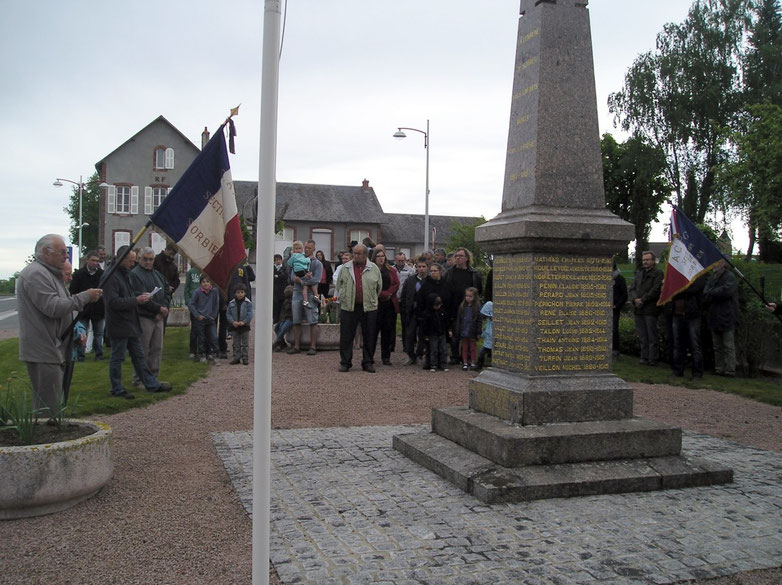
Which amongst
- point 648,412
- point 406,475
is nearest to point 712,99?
point 648,412

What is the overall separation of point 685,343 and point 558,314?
6700mm

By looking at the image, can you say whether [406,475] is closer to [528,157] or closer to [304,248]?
[528,157]

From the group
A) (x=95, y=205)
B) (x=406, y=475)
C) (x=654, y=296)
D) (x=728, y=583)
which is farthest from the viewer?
(x=95, y=205)

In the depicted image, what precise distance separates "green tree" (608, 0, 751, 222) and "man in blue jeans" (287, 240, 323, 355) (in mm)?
34647

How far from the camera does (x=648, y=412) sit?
874 centimetres

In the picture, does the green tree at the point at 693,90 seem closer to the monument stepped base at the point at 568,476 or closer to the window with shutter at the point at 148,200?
the window with shutter at the point at 148,200

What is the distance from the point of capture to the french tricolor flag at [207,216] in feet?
18.0

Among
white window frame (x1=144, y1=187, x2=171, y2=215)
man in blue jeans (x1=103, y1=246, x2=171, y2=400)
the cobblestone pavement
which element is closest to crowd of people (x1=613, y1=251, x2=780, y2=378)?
the cobblestone pavement

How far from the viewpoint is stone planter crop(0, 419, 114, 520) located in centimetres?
467

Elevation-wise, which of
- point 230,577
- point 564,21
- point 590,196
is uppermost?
point 564,21

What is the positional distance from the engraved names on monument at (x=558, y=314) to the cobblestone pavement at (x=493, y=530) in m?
1.21

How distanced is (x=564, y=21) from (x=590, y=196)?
154 centimetres

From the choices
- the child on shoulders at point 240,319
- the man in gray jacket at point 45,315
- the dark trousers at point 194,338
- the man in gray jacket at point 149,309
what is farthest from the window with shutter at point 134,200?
the man in gray jacket at point 45,315

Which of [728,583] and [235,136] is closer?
[728,583]
